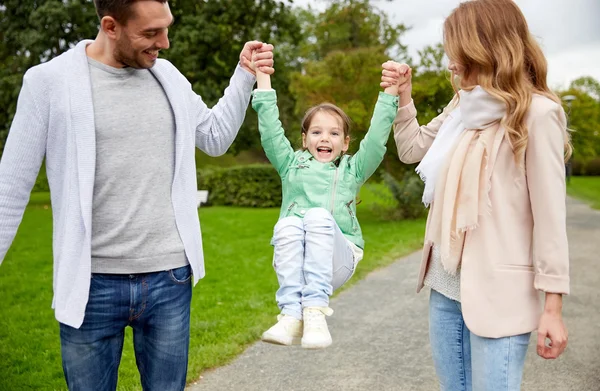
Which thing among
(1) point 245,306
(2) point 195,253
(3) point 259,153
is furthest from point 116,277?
(3) point 259,153

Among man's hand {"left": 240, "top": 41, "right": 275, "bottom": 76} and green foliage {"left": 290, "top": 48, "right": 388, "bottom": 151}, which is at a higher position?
man's hand {"left": 240, "top": 41, "right": 275, "bottom": 76}

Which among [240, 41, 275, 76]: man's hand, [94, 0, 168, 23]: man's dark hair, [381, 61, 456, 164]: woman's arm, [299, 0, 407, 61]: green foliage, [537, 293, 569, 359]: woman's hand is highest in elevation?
[299, 0, 407, 61]: green foliage

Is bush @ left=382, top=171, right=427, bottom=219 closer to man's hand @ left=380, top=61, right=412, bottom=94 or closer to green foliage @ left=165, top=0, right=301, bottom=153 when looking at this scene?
green foliage @ left=165, top=0, right=301, bottom=153

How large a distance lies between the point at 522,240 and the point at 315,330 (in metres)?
0.88

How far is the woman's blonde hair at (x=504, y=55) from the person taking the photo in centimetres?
222

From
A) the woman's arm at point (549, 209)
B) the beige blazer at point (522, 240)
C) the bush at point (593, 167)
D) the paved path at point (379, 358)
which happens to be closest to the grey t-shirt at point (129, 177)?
the beige blazer at point (522, 240)

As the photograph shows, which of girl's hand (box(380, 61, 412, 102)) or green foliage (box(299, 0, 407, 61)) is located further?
green foliage (box(299, 0, 407, 61))

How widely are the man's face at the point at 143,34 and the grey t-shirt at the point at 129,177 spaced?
0.10 metres

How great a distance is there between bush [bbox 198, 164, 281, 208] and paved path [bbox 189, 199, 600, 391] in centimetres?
1445

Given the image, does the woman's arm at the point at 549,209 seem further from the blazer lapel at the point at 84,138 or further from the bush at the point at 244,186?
the bush at the point at 244,186

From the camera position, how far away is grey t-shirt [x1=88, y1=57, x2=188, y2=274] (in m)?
2.42

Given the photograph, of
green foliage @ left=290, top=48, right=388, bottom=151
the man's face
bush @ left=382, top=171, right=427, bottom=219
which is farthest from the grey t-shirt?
bush @ left=382, top=171, right=427, bottom=219

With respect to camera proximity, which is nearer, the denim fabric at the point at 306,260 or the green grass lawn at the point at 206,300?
the denim fabric at the point at 306,260

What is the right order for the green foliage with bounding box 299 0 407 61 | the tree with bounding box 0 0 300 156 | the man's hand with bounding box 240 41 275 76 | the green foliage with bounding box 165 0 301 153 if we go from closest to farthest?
1. the man's hand with bounding box 240 41 275 76
2. the tree with bounding box 0 0 300 156
3. the green foliage with bounding box 165 0 301 153
4. the green foliage with bounding box 299 0 407 61
